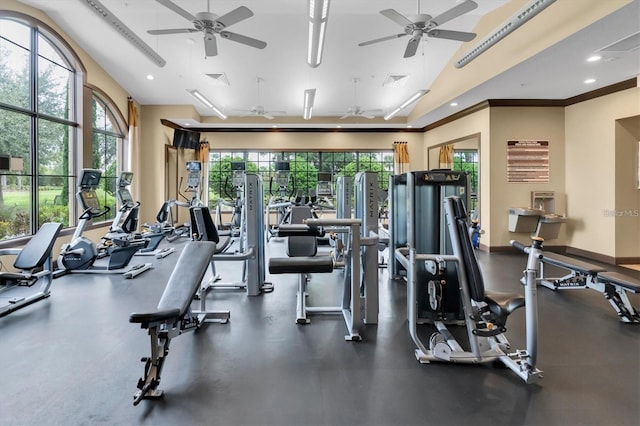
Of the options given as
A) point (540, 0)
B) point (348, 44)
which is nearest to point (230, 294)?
point (540, 0)

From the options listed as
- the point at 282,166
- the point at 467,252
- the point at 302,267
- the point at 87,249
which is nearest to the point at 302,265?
the point at 302,267

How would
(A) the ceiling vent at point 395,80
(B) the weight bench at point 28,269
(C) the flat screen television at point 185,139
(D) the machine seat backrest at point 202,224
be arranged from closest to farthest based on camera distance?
(D) the machine seat backrest at point 202,224 < (B) the weight bench at point 28,269 < (A) the ceiling vent at point 395,80 < (C) the flat screen television at point 185,139

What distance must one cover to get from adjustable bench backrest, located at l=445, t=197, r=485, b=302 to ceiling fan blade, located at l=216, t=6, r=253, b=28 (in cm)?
293

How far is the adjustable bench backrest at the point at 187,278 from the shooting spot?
7.52 feet

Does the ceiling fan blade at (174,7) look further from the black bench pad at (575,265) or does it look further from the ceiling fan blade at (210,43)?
the black bench pad at (575,265)

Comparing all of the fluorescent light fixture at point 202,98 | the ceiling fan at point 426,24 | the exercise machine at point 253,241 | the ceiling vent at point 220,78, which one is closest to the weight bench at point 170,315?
the exercise machine at point 253,241

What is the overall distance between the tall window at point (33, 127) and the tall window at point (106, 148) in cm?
66

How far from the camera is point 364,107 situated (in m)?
8.94

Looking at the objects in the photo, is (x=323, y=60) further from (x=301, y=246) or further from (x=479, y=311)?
(x=479, y=311)

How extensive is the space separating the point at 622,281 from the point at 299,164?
28.4ft

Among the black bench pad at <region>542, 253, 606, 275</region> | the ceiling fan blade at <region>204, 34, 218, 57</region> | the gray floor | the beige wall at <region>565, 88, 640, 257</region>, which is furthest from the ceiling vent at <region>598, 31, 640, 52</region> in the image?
the ceiling fan blade at <region>204, 34, 218, 57</region>

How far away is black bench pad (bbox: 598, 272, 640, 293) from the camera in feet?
10.0

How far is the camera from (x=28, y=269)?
12.5 feet

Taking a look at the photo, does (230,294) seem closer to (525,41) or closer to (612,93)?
(525,41)
